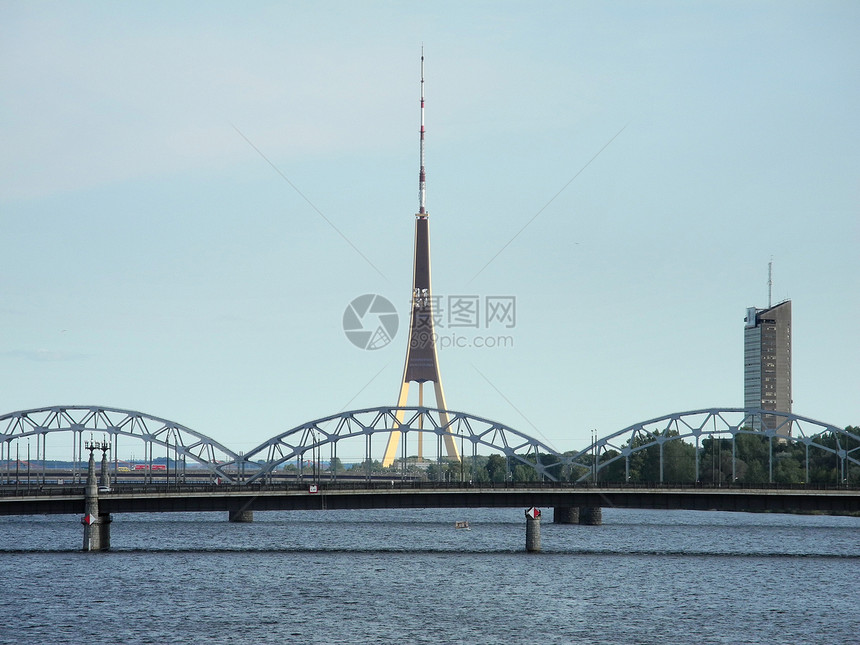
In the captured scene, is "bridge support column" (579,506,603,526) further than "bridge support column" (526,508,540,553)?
Yes

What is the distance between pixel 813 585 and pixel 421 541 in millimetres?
49337

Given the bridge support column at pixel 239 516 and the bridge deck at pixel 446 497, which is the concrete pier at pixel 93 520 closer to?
the bridge deck at pixel 446 497

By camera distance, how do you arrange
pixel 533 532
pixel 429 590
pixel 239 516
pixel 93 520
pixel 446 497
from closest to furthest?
pixel 429 590 → pixel 93 520 → pixel 533 532 → pixel 446 497 → pixel 239 516

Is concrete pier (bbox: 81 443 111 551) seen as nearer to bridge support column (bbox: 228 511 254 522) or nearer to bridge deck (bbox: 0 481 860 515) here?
bridge deck (bbox: 0 481 860 515)

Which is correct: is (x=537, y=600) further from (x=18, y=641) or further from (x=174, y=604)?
(x=18, y=641)

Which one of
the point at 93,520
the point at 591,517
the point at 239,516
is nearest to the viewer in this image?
the point at 93,520

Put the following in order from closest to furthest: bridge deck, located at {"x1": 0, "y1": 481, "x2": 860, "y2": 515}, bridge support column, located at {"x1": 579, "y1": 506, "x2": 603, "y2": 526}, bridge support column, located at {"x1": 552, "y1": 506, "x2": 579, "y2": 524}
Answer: bridge deck, located at {"x1": 0, "y1": 481, "x2": 860, "y2": 515} → bridge support column, located at {"x1": 579, "y1": 506, "x2": 603, "y2": 526} → bridge support column, located at {"x1": 552, "y1": 506, "x2": 579, "y2": 524}

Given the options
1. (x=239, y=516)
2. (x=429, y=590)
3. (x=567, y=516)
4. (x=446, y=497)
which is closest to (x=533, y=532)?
(x=446, y=497)

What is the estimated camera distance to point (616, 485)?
11612cm

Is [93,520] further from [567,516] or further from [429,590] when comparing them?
[567,516]

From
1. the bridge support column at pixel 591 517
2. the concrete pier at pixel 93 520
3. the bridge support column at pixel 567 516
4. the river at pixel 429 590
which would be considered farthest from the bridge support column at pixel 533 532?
the bridge support column at pixel 567 516

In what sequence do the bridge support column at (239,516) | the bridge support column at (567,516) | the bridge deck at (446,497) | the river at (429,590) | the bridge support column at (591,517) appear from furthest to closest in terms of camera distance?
the bridge support column at (239,516)
the bridge support column at (567,516)
the bridge support column at (591,517)
the bridge deck at (446,497)
the river at (429,590)

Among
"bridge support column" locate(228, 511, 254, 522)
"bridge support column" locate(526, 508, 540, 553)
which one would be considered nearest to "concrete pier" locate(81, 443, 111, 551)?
"bridge support column" locate(526, 508, 540, 553)

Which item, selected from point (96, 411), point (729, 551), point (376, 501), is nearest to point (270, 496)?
point (376, 501)
